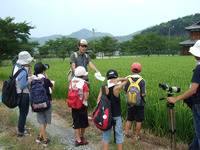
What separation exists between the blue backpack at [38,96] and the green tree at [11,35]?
55.1ft

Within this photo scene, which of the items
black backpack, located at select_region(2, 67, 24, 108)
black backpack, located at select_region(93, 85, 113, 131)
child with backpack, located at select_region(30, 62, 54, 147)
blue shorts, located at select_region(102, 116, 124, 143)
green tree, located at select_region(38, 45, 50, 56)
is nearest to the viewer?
black backpack, located at select_region(93, 85, 113, 131)

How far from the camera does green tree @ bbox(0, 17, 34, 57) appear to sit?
703 inches

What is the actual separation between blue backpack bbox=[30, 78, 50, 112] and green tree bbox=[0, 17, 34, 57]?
16.8 metres

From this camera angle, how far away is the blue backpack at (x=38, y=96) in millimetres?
2787

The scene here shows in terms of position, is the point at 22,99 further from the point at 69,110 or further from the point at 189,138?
the point at 189,138

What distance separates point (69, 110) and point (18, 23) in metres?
19.8

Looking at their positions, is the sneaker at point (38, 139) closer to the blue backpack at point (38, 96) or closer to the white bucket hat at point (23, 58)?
the blue backpack at point (38, 96)

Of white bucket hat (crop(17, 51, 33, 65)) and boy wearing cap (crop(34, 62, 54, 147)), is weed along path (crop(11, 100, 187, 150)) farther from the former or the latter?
white bucket hat (crop(17, 51, 33, 65))

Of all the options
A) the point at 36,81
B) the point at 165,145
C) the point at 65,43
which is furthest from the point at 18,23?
the point at 65,43

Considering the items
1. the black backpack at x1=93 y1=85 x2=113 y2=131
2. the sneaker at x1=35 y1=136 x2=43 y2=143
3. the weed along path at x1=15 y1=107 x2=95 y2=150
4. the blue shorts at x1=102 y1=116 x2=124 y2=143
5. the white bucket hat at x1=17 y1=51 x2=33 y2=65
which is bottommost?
the weed along path at x1=15 y1=107 x2=95 y2=150

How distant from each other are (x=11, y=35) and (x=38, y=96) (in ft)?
64.3

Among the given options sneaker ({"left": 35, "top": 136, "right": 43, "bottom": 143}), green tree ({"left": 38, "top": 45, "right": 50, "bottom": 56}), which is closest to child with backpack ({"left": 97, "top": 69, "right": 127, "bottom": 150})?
sneaker ({"left": 35, "top": 136, "right": 43, "bottom": 143})

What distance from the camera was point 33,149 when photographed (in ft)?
8.90

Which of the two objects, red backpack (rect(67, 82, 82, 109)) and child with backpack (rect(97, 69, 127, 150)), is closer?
child with backpack (rect(97, 69, 127, 150))
